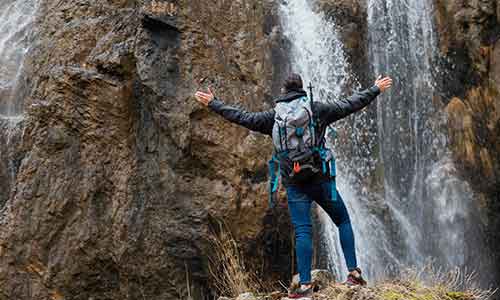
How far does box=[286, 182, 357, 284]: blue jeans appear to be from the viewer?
5.41 metres

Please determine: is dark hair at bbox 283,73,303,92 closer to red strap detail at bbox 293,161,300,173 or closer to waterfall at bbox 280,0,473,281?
red strap detail at bbox 293,161,300,173

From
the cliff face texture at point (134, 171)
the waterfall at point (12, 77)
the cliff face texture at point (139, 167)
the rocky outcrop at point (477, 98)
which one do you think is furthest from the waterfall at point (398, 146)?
the waterfall at point (12, 77)

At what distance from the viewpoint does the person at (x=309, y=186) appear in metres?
5.42

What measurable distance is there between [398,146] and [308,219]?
4444 mm

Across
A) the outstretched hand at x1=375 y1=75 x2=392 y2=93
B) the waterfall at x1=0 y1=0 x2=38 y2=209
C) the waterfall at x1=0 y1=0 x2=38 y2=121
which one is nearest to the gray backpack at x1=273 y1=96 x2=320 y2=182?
the outstretched hand at x1=375 y1=75 x2=392 y2=93

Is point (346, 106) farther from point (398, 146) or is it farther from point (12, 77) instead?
point (12, 77)

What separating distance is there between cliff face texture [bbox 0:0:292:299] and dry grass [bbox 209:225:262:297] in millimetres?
112

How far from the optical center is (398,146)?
9.64m

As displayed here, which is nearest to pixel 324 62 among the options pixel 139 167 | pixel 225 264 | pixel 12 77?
pixel 139 167

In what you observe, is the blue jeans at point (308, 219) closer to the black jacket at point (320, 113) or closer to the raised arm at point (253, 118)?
the black jacket at point (320, 113)

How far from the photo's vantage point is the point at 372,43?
9.89 m

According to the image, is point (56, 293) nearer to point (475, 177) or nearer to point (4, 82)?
point (4, 82)

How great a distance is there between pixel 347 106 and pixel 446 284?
6.24 ft

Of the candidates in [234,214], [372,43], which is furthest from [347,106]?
[372,43]
